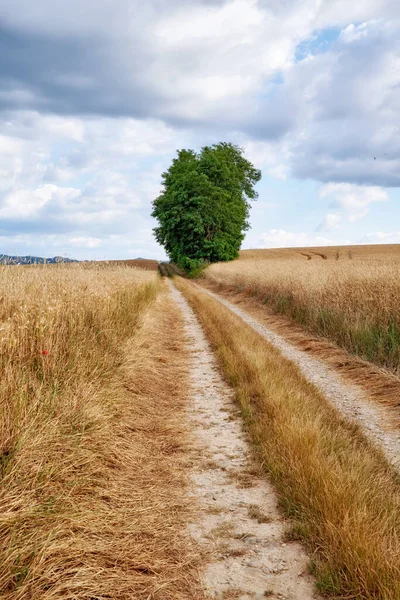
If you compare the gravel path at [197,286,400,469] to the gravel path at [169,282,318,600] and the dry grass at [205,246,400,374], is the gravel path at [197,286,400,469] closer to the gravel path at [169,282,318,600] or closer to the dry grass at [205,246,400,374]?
the dry grass at [205,246,400,374]

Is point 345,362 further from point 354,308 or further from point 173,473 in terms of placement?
point 173,473

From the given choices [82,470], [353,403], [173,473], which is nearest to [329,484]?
[173,473]

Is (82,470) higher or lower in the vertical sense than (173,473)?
higher

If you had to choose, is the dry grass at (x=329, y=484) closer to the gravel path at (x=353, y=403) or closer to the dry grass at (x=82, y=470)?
the gravel path at (x=353, y=403)

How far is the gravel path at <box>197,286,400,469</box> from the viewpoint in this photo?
16.8 ft

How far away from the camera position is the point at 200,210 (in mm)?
40594

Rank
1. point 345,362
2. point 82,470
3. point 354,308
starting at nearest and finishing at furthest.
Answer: point 82,470 < point 345,362 < point 354,308

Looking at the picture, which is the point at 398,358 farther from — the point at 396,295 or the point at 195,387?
the point at 195,387

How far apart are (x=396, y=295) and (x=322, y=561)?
291 inches

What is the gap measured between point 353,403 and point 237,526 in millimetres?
3820

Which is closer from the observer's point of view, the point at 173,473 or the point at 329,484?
the point at 329,484

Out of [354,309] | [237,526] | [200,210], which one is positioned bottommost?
[237,526]

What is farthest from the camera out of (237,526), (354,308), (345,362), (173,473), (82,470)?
(354,308)

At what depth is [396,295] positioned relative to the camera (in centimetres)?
918
